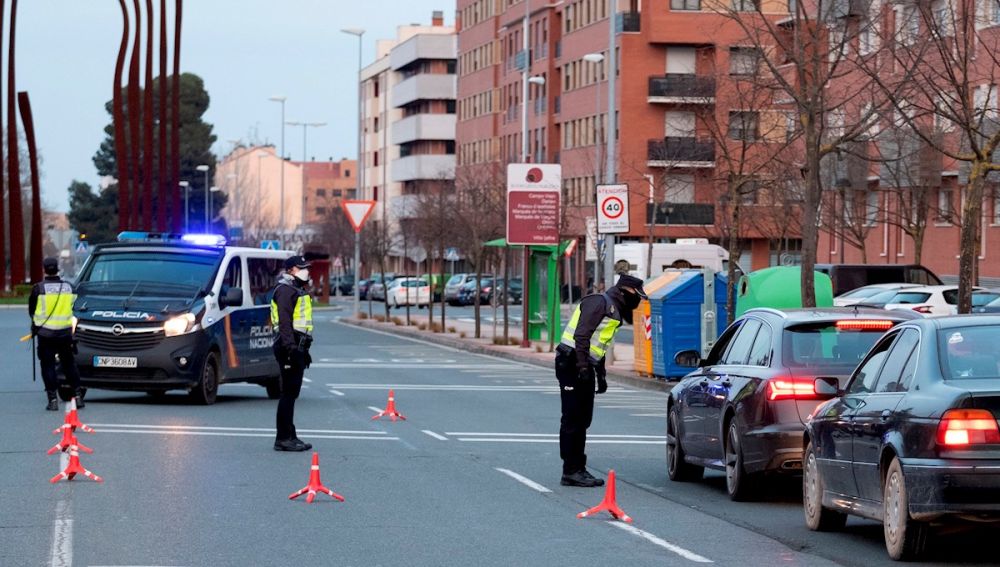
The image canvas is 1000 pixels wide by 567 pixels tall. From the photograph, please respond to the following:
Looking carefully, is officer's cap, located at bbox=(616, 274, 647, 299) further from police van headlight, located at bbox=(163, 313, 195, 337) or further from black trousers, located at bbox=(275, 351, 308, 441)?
police van headlight, located at bbox=(163, 313, 195, 337)

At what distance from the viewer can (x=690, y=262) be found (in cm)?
6938

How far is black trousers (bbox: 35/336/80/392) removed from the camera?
21172 mm

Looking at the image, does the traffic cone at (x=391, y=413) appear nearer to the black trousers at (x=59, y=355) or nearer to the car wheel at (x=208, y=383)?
the car wheel at (x=208, y=383)

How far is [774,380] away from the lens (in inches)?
520

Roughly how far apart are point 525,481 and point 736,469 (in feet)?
6.55

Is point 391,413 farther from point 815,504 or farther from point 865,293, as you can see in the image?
point 865,293

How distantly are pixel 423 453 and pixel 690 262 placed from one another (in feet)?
173

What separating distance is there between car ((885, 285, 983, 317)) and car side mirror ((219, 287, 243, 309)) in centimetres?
1608

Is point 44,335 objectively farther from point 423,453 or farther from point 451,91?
point 451,91

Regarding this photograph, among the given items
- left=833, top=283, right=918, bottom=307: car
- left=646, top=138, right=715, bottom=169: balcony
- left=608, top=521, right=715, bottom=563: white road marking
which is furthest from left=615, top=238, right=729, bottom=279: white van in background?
left=608, top=521, right=715, bottom=563: white road marking

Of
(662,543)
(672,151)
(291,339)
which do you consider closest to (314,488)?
(662,543)

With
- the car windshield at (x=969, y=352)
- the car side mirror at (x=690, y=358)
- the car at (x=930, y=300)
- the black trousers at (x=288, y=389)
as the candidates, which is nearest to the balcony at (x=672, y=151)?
the car at (x=930, y=300)

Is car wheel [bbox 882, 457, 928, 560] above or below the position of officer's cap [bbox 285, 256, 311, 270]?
below

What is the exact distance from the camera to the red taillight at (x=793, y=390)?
43.2ft
